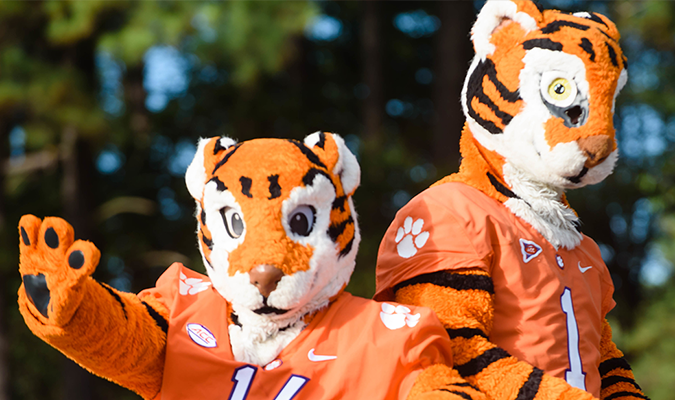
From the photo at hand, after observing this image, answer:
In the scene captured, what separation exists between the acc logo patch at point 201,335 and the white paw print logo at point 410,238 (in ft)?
1.53

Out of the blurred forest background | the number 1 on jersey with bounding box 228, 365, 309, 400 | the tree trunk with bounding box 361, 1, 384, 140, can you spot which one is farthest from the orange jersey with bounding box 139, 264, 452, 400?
the tree trunk with bounding box 361, 1, 384, 140

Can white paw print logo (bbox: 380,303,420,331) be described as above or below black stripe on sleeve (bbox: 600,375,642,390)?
above

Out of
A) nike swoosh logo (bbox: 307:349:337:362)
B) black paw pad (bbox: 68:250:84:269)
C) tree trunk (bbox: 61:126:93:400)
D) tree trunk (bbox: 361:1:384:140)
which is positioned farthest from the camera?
tree trunk (bbox: 361:1:384:140)

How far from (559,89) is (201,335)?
0.94m

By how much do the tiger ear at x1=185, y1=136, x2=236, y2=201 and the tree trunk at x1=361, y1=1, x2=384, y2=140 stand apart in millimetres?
6112

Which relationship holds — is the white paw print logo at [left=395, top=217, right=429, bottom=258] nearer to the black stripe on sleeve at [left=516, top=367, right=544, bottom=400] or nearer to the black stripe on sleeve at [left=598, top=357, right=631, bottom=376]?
the black stripe on sleeve at [left=516, top=367, right=544, bottom=400]

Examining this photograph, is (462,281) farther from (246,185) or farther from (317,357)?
(246,185)

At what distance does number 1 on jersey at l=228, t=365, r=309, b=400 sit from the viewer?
1.33 m

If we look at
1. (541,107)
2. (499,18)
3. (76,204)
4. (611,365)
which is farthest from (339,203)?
(76,204)

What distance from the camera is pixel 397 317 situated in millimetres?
1391

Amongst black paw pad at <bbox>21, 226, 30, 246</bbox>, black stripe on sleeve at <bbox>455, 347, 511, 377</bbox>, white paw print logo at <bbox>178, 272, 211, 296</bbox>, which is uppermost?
black paw pad at <bbox>21, 226, 30, 246</bbox>

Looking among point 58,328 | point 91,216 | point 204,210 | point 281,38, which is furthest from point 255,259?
→ point 91,216

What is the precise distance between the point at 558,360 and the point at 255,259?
2.39ft

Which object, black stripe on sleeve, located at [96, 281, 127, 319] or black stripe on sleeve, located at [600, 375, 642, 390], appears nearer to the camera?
black stripe on sleeve, located at [96, 281, 127, 319]
